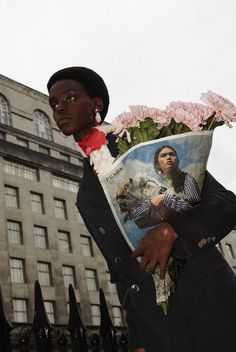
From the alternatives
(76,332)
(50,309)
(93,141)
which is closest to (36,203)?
(50,309)

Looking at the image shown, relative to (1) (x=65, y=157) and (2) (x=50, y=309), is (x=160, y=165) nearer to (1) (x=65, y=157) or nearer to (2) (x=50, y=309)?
(2) (x=50, y=309)

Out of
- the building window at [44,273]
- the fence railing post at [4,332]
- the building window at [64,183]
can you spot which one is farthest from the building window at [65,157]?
the fence railing post at [4,332]

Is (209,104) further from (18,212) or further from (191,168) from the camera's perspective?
(18,212)

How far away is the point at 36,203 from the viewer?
35688 millimetres

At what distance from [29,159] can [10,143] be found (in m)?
2.09

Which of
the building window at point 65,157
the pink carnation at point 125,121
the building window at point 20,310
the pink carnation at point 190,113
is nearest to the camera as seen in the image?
the pink carnation at point 190,113

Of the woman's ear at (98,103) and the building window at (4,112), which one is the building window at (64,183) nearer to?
the building window at (4,112)

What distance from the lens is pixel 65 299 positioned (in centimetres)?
3269

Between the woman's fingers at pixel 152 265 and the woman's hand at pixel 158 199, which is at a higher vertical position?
the woman's hand at pixel 158 199

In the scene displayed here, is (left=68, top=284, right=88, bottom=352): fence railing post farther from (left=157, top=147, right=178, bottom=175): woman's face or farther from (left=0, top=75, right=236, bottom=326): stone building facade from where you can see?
(left=0, top=75, right=236, bottom=326): stone building facade

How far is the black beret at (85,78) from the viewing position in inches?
114

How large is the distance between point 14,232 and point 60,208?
18.0 feet

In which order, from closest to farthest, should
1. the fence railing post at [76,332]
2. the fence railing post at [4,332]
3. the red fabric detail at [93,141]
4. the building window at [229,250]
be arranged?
the red fabric detail at [93,141] → the fence railing post at [4,332] → the fence railing post at [76,332] → the building window at [229,250]

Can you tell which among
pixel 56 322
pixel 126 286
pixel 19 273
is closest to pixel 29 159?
pixel 19 273
